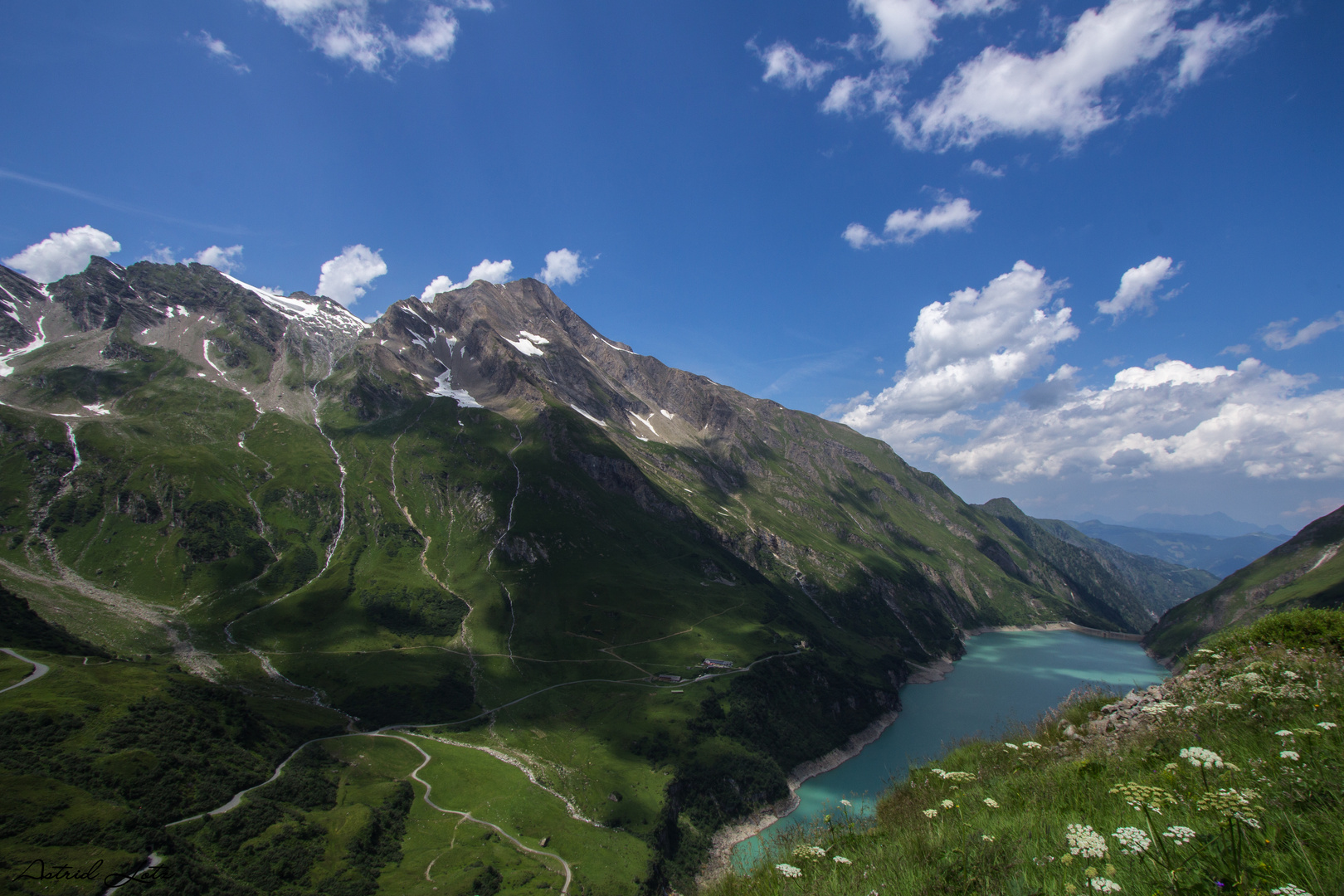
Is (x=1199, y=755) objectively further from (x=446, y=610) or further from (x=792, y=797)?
(x=446, y=610)

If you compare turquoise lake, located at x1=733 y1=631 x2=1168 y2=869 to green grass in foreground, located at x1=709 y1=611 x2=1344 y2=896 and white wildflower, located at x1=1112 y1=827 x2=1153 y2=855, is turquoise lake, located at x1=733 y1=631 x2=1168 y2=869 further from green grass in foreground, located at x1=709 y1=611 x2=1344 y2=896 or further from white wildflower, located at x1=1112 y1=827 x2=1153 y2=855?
white wildflower, located at x1=1112 y1=827 x2=1153 y2=855

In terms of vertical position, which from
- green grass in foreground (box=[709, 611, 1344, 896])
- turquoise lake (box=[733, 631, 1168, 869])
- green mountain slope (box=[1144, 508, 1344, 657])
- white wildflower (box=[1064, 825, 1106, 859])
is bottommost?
turquoise lake (box=[733, 631, 1168, 869])

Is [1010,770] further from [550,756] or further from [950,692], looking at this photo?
[950,692]

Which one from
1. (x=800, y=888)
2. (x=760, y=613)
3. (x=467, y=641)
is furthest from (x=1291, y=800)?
(x=760, y=613)

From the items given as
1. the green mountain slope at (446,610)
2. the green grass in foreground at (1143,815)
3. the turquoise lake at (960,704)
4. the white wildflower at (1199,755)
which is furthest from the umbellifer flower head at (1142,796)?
the turquoise lake at (960,704)

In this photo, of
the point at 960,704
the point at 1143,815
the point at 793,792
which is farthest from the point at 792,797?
the point at 1143,815

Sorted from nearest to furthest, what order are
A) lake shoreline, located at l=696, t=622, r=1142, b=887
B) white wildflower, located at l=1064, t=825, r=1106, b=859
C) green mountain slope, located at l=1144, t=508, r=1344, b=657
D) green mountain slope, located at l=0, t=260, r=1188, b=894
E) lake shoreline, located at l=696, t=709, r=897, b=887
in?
white wildflower, located at l=1064, t=825, r=1106, b=859, lake shoreline, located at l=696, t=622, r=1142, b=887, lake shoreline, located at l=696, t=709, r=897, b=887, green mountain slope, located at l=0, t=260, r=1188, b=894, green mountain slope, located at l=1144, t=508, r=1344, b=657

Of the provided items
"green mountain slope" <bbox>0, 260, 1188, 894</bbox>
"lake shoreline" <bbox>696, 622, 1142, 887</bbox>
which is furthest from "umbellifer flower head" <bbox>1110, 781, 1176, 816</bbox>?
"green mountain slope" <bbox>0, 260, 1188, 894</bbox>
